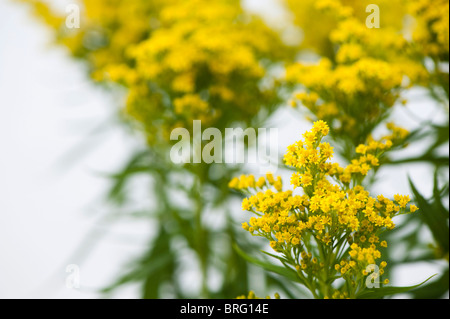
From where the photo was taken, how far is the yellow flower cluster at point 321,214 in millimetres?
407

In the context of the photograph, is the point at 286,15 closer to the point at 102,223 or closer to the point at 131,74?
the point at 131,74

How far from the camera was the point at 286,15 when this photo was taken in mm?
1019

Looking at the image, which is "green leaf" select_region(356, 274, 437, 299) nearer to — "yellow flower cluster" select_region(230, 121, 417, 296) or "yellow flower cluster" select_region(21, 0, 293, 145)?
"yellow flower cluster" select_region(230, 121, 417, 296)

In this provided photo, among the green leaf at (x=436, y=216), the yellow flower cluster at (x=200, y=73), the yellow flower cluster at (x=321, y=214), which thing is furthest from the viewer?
the yellow flower cluster at (x=200, y=73)

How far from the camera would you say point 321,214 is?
1.38 feet

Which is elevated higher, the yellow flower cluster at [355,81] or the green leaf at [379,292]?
the yellow flower cluster at [355,81]

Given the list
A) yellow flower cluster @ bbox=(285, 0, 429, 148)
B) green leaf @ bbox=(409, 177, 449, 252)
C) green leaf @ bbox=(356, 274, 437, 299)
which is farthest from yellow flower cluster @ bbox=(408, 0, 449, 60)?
green leaf @ bbox=(356, 274, 437, 299)

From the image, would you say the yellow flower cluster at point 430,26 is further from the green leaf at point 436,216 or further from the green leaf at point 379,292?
the green leaf at point 379,292

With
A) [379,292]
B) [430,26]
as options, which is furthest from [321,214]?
[430,26]

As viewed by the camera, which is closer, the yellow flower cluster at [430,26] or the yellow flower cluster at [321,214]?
the yellow flower cluster at [321,214]

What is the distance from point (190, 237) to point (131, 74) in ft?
1.06

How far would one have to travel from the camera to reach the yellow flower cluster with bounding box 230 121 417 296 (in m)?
0.41

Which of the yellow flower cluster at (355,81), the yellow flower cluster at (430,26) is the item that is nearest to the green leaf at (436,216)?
the yellow flower cluster at (355,81)
